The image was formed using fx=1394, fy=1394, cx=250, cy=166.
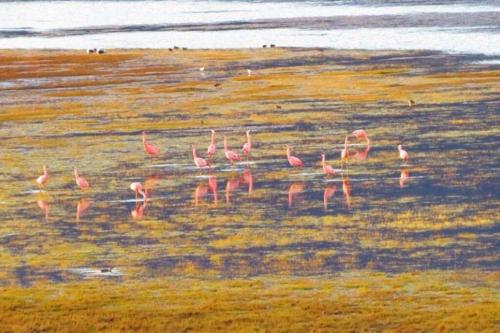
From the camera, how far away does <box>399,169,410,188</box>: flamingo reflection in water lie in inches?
1002

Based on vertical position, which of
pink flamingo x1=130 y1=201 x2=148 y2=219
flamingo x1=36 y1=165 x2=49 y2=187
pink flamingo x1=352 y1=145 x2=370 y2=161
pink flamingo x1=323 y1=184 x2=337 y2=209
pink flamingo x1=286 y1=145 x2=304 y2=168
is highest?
pink flamingo x1=352 y1=145 x2=370 y2=161

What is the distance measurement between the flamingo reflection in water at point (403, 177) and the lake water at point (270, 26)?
3410cm

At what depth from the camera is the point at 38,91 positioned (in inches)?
2019

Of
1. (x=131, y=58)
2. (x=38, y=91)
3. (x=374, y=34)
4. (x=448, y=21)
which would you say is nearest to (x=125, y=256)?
(x=38, y=91)

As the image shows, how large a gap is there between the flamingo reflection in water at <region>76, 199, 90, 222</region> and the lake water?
3789 centimetres

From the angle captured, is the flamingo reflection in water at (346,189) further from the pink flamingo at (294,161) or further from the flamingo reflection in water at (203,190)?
the flamingo reflection in water at (203,190)

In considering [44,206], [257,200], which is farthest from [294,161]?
[44,206]

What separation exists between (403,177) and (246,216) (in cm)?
462

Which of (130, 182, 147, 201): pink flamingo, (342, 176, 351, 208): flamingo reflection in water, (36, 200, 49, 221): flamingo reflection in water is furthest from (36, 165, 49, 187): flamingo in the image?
(342, 176, 351, 208): flamingo reflection in water

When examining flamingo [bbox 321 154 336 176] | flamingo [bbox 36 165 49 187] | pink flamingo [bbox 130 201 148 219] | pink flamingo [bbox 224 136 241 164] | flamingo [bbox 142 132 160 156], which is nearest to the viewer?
pink flamingo [bbox 130 201 148 219]

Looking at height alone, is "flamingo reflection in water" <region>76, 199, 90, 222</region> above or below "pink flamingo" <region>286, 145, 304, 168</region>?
below

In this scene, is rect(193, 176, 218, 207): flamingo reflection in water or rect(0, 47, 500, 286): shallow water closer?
rect(0, 47, 500, 286): shallow water

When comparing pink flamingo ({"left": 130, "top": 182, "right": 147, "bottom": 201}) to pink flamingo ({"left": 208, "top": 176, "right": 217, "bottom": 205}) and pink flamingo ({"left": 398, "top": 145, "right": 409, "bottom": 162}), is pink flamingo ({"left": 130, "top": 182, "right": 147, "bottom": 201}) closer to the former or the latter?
pink flamingo ({"left": 208, "top": 176, "right": 217, "bottom": 205})

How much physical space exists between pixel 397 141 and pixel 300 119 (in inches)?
238
